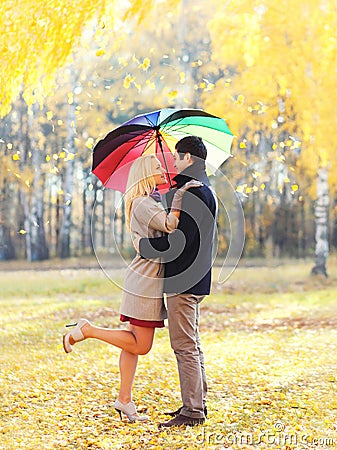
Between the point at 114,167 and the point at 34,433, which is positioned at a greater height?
the point at 114,167

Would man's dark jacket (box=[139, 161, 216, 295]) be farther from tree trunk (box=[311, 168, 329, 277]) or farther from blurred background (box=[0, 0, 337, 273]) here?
tree trunk (box=[311, 168, 329, 277])

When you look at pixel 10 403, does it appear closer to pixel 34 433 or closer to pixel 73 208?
pixel 34 433

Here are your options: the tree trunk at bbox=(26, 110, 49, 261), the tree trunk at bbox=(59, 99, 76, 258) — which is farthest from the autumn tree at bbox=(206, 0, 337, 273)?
the tree trunk at bbox=(26, 110, 49, 261)

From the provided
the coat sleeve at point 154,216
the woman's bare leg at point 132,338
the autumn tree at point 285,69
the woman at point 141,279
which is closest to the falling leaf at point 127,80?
the woman at point 141,279

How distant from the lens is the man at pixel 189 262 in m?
4.38

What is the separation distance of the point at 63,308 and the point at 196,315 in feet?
25.3

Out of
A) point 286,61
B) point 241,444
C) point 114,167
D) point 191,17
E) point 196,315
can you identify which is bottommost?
point 241,444

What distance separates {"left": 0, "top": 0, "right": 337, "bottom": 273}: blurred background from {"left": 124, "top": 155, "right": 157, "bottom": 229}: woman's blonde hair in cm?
30

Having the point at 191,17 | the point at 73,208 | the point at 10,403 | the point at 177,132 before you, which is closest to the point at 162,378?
the point at 10,403

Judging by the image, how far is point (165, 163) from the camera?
16.5 ft

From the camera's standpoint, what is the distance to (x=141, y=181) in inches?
179

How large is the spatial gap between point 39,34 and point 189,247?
3323 mm

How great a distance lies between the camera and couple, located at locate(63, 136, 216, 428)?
4383 millimetres

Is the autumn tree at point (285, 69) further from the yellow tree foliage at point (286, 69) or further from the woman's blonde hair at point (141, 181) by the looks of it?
the woman's blonde hair at point (141, 181)
